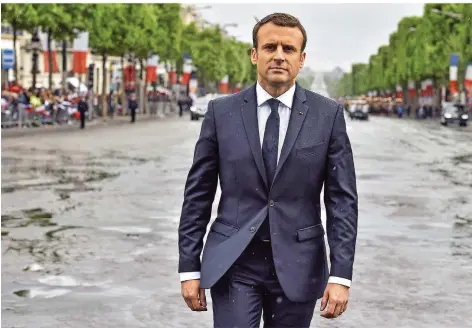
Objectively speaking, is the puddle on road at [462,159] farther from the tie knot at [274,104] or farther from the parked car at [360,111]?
the parked car at [360,111]

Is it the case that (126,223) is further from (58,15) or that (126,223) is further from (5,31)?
(5,31)

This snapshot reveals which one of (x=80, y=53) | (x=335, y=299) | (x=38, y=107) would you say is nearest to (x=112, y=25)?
(x=80, y=53)

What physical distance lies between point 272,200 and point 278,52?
1.90ft

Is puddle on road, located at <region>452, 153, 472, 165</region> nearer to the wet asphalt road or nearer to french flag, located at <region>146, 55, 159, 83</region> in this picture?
the wet asphalt road

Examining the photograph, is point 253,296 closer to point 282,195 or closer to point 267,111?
point 282,195

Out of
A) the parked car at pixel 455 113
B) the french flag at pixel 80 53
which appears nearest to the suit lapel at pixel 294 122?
the french flag at pixel 80 53

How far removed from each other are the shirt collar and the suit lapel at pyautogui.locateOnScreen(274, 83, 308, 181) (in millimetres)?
20

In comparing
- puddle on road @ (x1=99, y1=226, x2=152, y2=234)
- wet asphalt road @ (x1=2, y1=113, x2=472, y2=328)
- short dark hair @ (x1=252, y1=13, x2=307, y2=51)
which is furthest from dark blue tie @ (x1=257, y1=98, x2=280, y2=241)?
puddle on road @ (x1=99, y1=226, x2=152, y2=234)

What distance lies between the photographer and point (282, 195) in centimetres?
508

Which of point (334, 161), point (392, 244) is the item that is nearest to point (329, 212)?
point (334, 161)

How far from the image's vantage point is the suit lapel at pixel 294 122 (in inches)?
199

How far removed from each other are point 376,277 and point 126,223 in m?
4.91

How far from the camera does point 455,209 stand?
58.3ft

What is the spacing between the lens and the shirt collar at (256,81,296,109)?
512cm
